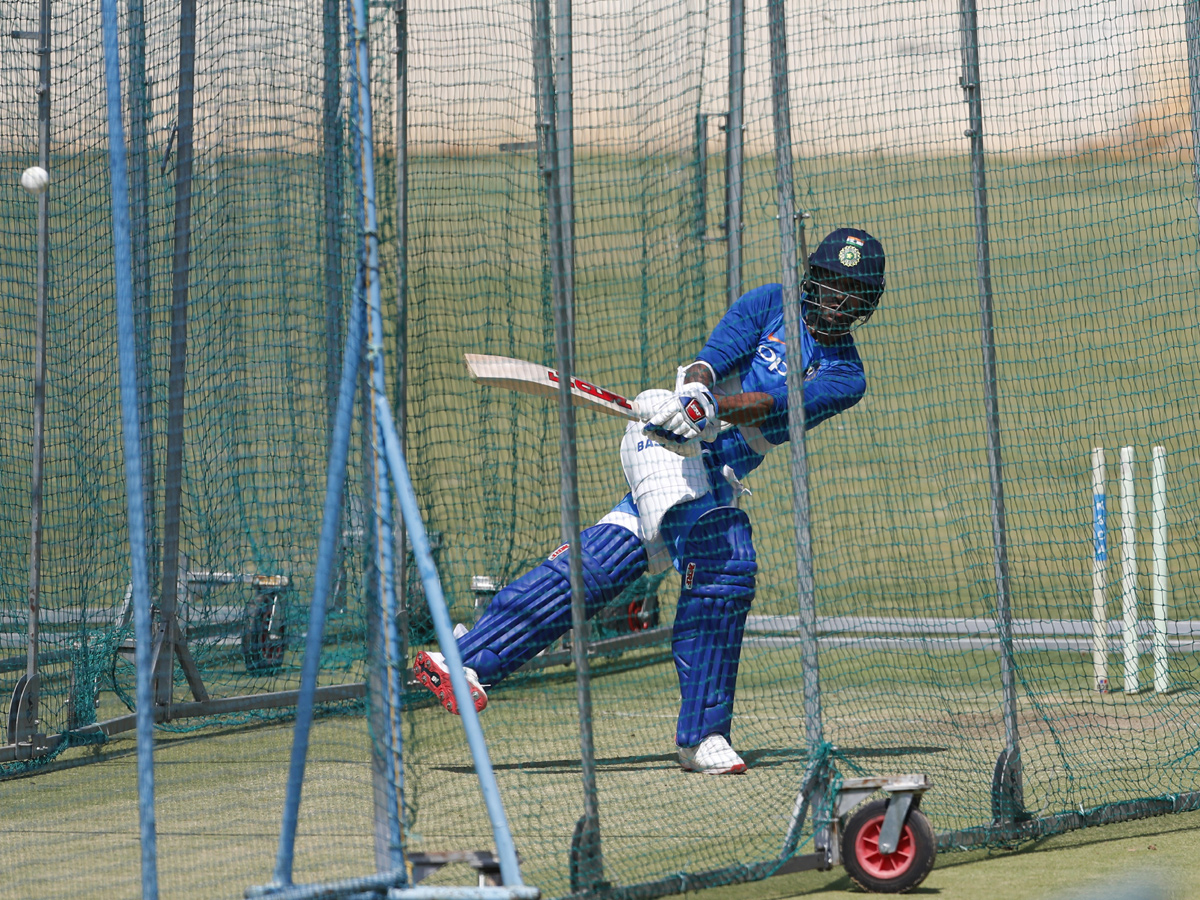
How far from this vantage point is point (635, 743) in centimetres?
572

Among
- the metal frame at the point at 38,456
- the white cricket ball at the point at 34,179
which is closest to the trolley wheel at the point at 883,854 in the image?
the metal frame at the point at 38,456

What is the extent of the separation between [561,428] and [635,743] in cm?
221

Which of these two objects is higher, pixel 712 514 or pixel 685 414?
pixel 685 414

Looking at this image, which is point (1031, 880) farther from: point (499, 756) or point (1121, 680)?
point (1121, 680)

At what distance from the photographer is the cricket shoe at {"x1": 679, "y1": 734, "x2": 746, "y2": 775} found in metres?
5.00

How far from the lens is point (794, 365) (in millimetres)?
4266

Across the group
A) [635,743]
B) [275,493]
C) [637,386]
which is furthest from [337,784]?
[637,386]

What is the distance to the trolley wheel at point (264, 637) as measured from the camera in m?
6.56

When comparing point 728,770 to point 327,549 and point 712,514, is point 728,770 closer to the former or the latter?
point 712,514

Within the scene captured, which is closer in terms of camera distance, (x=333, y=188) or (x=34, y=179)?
(x=333, y=188)

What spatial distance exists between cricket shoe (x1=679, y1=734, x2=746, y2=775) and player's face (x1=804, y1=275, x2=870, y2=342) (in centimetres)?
147

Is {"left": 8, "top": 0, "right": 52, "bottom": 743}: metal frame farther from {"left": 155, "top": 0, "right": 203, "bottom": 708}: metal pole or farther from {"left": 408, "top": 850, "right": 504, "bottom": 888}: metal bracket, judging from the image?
{"left": 408, "top": 850, "right": 504, "bottom": 888}: metal bracket

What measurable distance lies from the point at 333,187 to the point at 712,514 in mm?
1901

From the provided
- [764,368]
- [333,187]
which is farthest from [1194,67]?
→ [333,187]
